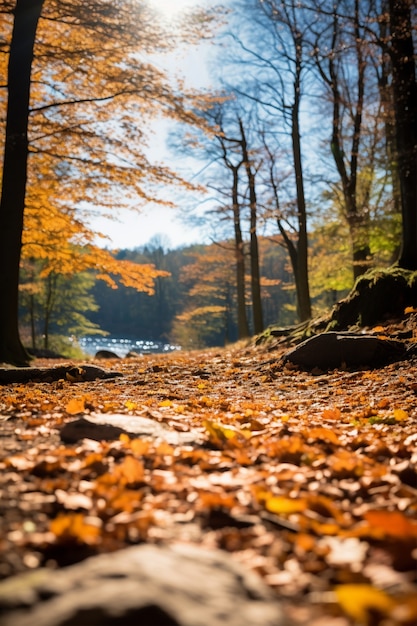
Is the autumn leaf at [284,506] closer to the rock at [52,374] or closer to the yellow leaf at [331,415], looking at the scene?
the yellow leaf at [331,415]

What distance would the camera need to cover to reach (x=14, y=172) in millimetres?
8188

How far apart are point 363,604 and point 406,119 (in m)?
8.98

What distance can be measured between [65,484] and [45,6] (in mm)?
9451

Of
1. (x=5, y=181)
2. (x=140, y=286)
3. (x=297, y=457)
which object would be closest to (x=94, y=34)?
(x=5, y=181)

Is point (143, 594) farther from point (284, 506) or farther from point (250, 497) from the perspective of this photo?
Result: point (250, 497)

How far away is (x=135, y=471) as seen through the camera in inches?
87.8

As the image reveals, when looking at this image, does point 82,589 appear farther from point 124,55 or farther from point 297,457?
point 124,55

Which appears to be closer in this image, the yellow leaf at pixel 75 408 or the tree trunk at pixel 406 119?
the yellow leaf at pixel 75 408

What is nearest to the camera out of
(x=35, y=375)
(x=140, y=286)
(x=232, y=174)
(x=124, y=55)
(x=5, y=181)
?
(x=35, y=375)

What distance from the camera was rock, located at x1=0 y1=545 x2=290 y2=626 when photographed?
1.09 metres

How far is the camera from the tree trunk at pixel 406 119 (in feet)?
27.3

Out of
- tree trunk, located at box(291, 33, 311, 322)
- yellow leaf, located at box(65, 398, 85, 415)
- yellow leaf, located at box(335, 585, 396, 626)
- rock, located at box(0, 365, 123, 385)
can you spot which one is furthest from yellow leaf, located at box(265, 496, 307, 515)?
tree trunk, located at box(291, 33, 311, 322)

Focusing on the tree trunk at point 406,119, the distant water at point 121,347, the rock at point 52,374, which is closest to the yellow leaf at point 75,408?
the rock at point 52,374

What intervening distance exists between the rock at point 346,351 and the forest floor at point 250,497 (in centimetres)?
214
